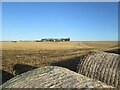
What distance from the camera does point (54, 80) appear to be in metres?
4.08

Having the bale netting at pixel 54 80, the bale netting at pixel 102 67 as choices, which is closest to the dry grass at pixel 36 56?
the bale netting at pixel 102 67

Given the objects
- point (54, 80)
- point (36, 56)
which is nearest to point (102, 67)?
point (54, 80)

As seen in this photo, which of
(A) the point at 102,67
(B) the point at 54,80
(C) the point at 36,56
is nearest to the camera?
(B) the point at 54,80

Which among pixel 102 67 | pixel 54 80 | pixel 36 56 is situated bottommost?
pixel 36 56

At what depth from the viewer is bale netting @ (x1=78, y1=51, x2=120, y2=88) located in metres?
6.45

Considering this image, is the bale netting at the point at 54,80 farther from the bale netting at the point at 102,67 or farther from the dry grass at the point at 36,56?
the dry grass at the point at 36,56

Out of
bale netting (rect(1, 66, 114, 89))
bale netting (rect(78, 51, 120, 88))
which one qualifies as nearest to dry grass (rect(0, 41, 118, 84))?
bale netting (rect(78, 51, 120, 88))

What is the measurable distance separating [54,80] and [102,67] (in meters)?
2.98

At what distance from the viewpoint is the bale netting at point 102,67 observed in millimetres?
6448

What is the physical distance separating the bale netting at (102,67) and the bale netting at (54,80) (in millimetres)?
2230

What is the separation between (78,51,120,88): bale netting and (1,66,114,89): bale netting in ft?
7.32

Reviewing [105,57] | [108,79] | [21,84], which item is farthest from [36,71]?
[105,57]

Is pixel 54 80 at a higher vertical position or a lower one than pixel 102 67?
higher

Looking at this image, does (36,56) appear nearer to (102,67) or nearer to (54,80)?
(102,67)
